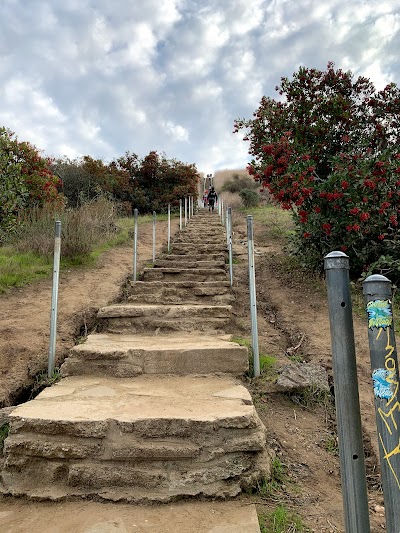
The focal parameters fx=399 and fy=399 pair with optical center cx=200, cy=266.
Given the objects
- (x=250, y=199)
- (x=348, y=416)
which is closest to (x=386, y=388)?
(x=348, y=416)

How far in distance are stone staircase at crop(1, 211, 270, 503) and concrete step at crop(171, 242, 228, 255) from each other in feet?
15.2

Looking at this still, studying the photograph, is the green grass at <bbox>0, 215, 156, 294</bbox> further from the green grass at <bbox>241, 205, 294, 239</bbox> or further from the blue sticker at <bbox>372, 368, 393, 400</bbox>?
the blue sticker at <bbox>372, 368, 393, 400</bbox>

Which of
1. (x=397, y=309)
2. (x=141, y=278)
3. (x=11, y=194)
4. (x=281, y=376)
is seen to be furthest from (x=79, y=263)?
(x=397, y=309)

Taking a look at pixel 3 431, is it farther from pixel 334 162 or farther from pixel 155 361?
pixel 334 162

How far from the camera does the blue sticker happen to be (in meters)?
1.26

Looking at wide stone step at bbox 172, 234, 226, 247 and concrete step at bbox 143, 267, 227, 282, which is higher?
wide stone step at bbox 172, 234, 226, 247

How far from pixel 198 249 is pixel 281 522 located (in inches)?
254

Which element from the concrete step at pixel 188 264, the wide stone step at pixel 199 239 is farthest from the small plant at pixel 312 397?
the wide stone step at pixel 199 239

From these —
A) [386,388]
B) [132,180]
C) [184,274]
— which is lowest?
[386,388]

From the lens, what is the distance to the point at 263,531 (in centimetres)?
192

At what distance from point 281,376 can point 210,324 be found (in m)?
1.27

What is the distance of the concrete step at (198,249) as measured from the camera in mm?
8078

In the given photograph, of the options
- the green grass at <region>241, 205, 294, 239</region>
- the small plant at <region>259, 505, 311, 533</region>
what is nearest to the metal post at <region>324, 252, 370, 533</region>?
the small plant at <region>259, 505, 311, 533</region>

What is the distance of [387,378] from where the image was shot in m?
1.27
